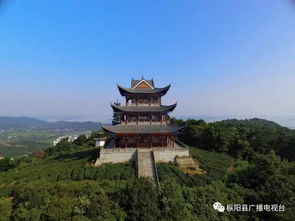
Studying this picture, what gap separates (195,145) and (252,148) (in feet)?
26.9

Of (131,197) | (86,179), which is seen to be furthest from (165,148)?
(131,197)

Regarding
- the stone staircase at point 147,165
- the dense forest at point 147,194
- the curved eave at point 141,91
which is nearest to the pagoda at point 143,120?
the curved eave at point 141,91

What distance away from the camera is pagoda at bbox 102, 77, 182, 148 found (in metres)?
26.7

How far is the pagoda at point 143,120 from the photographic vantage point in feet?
87.7

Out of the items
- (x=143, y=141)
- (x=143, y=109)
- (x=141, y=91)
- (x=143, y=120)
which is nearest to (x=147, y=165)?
(x=143, y=141)

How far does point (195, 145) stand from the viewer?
3794cm

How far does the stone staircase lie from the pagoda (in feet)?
6.83

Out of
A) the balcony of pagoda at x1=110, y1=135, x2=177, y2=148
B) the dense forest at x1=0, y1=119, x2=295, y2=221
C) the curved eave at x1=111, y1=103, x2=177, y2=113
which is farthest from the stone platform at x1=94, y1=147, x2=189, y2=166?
the curved eave at x1=111, y1=103, x2=177, y2=113

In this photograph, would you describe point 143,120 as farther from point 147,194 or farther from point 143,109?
point 147,194

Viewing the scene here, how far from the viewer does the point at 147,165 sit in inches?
935

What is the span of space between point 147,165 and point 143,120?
20.2 feet

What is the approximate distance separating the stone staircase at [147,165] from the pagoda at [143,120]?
6.83 feet

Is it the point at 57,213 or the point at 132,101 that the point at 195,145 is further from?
the point at 57,213

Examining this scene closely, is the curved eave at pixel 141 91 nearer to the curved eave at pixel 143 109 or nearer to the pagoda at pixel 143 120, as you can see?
the pagoda at pixel 143 120
